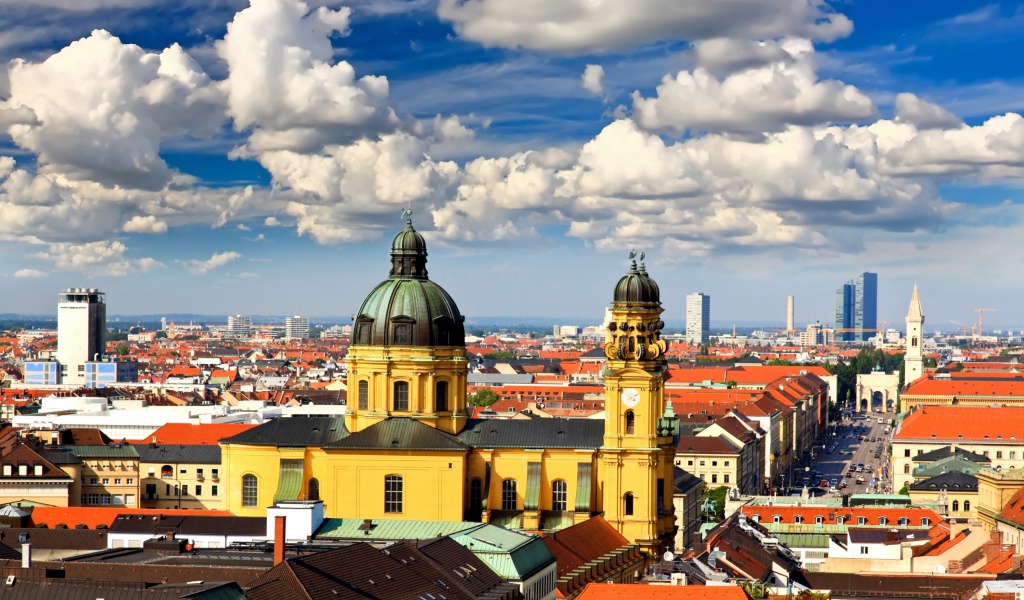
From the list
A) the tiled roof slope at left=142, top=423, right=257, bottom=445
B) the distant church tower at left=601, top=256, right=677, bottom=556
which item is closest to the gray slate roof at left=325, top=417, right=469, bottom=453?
the distant church tower at left=601, top=256, right=677, bottom=556

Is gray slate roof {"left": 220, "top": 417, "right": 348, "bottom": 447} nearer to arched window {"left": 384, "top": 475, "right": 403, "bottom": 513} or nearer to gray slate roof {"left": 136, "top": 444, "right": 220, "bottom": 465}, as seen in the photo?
arched window {"left": 384, "top": 475, "right": 403, "bottom": 513}

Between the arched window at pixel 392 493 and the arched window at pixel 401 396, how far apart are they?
16.5 ft

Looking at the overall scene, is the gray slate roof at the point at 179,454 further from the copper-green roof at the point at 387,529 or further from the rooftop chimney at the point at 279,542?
the rooftop chimney at the point at 279,542

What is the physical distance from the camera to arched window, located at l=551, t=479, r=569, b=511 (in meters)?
99.9

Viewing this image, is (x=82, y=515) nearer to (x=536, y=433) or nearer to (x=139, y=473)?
(x=536, y=433)

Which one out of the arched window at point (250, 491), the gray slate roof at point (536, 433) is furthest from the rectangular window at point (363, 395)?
the arched window at point (250, 491)

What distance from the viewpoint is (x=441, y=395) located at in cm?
10212

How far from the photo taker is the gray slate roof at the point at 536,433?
328 feet

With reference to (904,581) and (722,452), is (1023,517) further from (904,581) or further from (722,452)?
(722,452)

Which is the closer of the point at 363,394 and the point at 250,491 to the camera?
the point at 363,394

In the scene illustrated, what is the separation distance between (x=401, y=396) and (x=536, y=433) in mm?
8553

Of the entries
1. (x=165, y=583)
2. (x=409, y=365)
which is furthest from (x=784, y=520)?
(x=165, y=583)

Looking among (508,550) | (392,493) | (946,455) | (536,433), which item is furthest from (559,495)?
(946,455)

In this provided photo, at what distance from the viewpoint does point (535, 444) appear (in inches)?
3922
